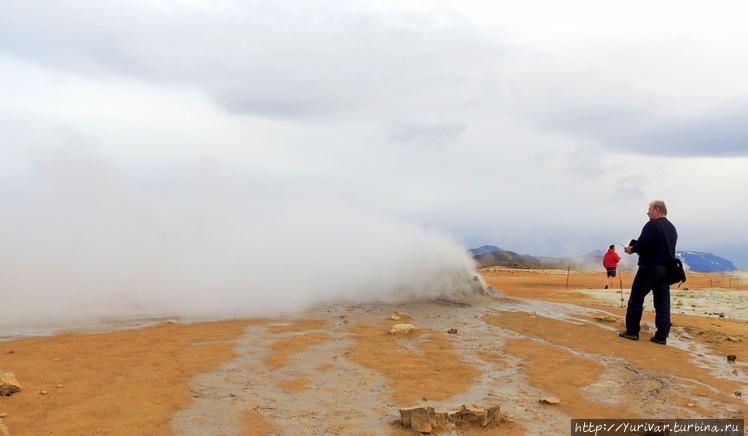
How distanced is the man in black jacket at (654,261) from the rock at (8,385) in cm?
1017

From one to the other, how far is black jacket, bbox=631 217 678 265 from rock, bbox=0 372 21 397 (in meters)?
10.6

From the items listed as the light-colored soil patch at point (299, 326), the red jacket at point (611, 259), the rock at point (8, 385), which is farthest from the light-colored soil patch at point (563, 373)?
the red jacket at point (611, 259)

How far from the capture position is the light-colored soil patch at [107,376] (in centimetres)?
459

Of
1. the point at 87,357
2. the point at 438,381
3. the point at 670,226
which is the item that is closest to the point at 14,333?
the point at 87,357

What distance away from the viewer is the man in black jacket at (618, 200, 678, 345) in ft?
32.8

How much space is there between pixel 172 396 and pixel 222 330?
414 cm

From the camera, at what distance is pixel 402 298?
47.4 feet

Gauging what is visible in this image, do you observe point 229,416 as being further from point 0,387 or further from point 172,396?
point 0,387

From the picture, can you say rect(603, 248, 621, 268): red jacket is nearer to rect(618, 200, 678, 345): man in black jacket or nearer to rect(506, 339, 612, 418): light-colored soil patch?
rect(618, 200, 678, 345): man in black jacket

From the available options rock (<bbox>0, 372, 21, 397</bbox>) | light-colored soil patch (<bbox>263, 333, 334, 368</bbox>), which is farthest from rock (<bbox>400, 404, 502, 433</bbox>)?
rock (<bbox>0, 372, 21, 397</bbox>)

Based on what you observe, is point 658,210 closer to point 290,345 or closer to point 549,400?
point 549,400

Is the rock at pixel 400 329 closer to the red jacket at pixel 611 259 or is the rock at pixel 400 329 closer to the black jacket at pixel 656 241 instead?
the black jacket at pixel 656 241

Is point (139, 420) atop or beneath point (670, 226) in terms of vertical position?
beneath

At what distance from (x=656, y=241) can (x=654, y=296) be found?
111 centimetres
